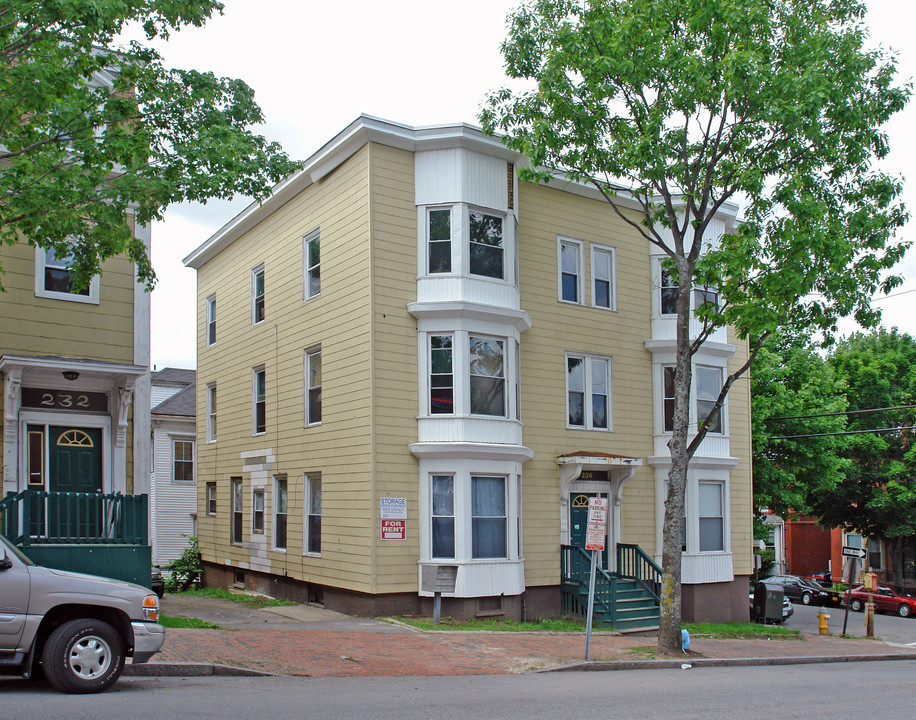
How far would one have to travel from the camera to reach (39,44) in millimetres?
11391

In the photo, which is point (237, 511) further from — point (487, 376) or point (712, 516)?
point (712, 516)

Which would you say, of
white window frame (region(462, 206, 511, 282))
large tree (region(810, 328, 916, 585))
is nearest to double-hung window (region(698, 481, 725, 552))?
white window frame (region(462, 206, 511, 282))

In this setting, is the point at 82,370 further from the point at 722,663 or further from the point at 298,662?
the point at 722,663

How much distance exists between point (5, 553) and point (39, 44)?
626cm

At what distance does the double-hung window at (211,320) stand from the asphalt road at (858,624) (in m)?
19.1

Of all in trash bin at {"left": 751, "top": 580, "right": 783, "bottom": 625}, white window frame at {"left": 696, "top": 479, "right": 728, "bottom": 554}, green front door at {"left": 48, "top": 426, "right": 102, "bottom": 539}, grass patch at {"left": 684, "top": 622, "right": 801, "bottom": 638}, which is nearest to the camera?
green front door at {"left": 48, "top": 426, "right": 102, "bottom": 539}

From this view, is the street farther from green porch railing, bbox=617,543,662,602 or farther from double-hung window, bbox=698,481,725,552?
double-hung window, bbox=698,481,725,552

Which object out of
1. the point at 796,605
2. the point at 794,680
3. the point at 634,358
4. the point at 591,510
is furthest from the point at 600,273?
the point at 796,605

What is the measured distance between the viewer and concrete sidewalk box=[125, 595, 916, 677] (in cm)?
1256

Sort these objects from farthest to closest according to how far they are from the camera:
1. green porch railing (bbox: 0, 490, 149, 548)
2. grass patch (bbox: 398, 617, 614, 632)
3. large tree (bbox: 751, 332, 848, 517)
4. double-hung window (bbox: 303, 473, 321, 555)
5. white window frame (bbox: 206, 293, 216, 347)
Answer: large tree (bbox: 751, 332, 848, 517) → white window frame (bbox: 206, 293, 216, 347) → double-hung window (bbox: 303, 473, 321, 555) → grass patch (bbox: 398, 617, 614, 632) → green porch railing (bbox: 0, 490, 149, 548)

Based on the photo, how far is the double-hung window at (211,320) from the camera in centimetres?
2792

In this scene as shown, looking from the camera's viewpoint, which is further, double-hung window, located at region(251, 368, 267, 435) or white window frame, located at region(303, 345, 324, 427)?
double-hung window, located at region(251, 368, 267, 435)

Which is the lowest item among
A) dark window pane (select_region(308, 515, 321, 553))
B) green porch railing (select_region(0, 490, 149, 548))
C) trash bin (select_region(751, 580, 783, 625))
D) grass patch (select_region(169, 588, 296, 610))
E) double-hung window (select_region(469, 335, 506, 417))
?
trash bin (select_region(751, 580, 783, 625))

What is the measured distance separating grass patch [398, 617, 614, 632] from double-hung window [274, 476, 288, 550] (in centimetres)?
561
